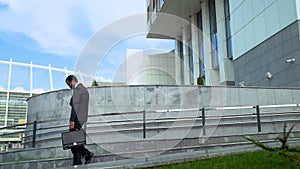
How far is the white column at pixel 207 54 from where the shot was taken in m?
22.2

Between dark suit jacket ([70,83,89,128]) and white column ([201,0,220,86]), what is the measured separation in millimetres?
16995

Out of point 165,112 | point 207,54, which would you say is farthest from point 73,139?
point 207,54

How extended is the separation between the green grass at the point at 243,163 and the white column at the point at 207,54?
16785mm

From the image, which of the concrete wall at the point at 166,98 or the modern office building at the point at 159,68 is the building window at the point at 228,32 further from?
the concrete wall at the point at 166,98

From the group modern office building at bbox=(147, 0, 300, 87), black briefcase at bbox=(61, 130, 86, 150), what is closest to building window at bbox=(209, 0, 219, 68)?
modern office building at bbox=(147, 0, 300, 87)

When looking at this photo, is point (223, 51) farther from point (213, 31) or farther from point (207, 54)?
point (213, 31)

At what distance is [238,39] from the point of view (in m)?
17.0

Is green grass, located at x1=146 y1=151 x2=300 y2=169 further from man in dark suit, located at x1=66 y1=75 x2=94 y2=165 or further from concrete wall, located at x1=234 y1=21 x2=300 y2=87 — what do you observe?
concrete wall, located at x1=234 y1=21 x2=300 y2=87

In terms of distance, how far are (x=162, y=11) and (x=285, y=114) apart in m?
18.0

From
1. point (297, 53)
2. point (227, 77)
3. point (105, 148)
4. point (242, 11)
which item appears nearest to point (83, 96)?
point (105, 148)

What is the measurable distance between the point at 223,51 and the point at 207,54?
290cm

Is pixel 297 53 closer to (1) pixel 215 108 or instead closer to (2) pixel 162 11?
(1) pixel 215 108

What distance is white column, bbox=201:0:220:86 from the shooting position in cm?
2220

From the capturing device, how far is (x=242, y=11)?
16.5m
